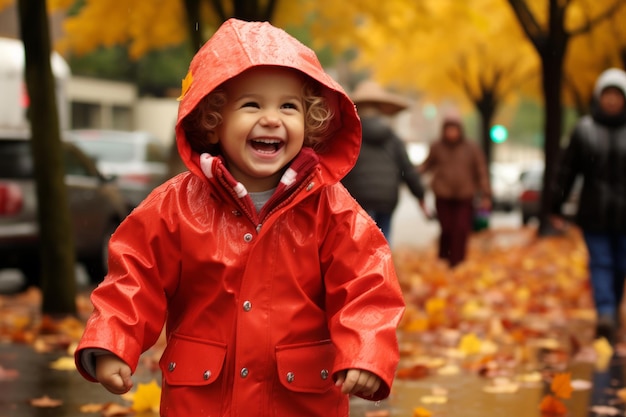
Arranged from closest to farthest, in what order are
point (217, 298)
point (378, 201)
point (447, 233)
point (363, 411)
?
point (217, 298)
point (363, 411)
point (378, 201)
point (447, 233)

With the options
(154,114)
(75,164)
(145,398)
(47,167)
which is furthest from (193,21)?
(154,114)

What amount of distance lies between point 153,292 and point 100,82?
47.4 m

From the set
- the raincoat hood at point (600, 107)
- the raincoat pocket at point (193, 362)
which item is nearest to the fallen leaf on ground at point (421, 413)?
the raincoat pocket at point (193, 362)

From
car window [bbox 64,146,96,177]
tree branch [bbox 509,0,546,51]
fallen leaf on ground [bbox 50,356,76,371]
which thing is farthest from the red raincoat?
tree branch [bbox 509,0,546,51]

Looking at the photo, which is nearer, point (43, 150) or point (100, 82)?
point (43, 150)

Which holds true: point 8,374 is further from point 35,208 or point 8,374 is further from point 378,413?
point 35,208

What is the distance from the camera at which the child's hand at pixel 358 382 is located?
341cm

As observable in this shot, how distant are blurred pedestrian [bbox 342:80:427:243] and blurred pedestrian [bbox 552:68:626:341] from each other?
2222 millimetres

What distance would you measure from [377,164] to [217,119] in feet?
23.8

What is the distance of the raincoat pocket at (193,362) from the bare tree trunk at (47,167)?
6.04 metres

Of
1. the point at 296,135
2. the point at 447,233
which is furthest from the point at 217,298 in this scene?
the point at 447,233

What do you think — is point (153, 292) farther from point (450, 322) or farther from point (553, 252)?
point (553, 252)

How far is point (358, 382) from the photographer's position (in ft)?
11.2

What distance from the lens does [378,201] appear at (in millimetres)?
10812
